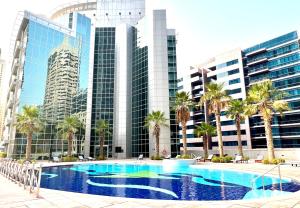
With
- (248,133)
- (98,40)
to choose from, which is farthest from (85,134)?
(248,133)

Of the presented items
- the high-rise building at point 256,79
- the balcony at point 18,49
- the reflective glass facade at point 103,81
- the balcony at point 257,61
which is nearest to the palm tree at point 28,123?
the reflective glass facade at point 103,81

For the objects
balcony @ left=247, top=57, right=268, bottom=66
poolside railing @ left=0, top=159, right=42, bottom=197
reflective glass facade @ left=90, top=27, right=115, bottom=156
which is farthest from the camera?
balcony @ left=247, top=57, right=268, bottom=66

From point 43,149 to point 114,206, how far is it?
140 feet

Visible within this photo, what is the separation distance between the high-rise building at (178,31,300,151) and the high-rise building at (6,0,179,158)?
33455 millimetres

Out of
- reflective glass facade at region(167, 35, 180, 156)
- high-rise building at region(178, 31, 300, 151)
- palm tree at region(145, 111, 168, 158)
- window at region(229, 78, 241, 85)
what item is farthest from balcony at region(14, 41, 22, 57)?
window at region(229, 78, 241, 85)

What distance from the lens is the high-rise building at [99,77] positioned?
4491 centimetres

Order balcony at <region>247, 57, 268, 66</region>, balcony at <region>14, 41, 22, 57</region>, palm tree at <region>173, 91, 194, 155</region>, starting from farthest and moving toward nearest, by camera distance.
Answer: balcony at <region>247, 57, 268, 66</region> → balcony at <region>14, 41, 22, 57</region> → palm tree at <region>173, 91, 194, 155</region>

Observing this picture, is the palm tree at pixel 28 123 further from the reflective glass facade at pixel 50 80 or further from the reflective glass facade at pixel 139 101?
the reflective glass facade at pixel 139 101

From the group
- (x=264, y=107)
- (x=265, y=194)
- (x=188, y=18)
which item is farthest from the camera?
(x=264, y=107)

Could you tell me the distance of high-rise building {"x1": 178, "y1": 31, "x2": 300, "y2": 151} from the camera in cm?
6072

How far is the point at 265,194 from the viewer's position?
11664 mm

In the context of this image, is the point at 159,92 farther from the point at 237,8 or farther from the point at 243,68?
the point at 243,68

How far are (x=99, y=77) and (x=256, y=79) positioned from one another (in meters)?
51.1

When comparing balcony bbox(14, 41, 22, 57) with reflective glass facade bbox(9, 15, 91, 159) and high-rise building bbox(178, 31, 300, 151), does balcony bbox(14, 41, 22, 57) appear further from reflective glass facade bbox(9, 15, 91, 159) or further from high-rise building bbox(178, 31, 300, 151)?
high-rise building bbox(178, 31, 300, 151)
